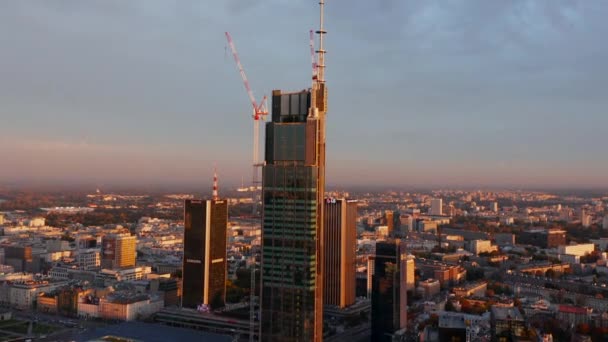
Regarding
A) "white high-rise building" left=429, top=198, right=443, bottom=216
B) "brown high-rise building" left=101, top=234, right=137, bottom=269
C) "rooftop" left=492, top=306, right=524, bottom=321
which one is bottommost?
"rooftop" left=492, top=306, right=524, bottom=321

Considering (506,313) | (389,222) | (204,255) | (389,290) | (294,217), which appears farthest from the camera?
(389,222)

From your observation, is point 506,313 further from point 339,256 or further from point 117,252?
point 117,252

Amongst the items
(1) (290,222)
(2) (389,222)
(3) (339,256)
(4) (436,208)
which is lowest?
(2) (389,222)

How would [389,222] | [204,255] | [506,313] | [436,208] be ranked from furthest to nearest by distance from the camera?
[436,208], [389,222], [204,255], [506,313]

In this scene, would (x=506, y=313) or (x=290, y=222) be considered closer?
(x=290, y=222)

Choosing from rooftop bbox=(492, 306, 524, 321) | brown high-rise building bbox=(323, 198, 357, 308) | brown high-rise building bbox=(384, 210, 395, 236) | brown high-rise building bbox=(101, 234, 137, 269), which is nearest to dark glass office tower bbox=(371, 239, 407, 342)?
rooftop bbox=(492, 306, 524, 321)

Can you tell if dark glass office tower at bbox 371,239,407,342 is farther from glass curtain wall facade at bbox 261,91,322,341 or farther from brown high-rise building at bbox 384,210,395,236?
brown high-rise building at bbox 384,210,395,236

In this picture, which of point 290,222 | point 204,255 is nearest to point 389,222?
point 204,255
